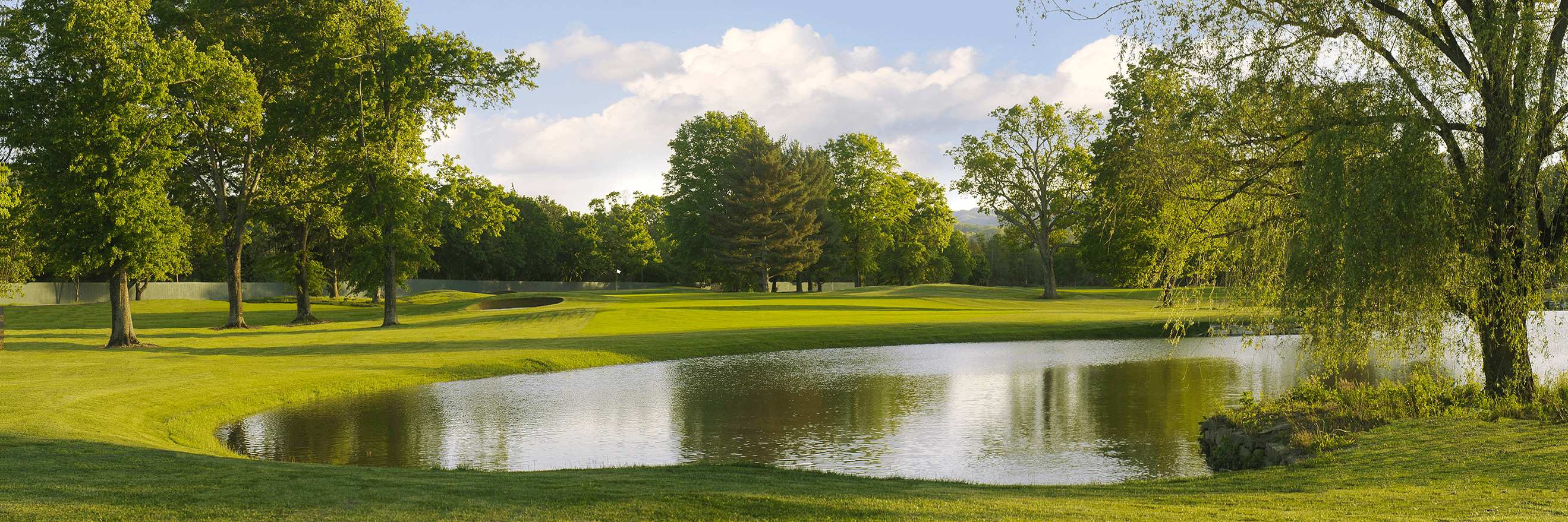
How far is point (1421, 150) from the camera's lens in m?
11.3

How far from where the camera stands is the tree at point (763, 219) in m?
61.2

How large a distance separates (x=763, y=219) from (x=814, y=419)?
4557cm

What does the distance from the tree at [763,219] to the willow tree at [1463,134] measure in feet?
161

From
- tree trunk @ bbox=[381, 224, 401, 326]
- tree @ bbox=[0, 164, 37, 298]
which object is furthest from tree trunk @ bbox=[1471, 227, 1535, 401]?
tree trunk @ bbox=[381, 224, 401, 326]

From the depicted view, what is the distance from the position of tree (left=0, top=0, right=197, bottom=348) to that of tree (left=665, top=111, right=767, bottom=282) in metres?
40.5

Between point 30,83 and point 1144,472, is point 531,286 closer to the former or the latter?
point 30,83

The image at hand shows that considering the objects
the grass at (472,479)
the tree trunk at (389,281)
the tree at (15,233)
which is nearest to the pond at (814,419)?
the grass at (472,479)

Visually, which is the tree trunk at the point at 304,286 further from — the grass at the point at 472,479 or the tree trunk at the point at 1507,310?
the tree trunk at the point at 1507,310

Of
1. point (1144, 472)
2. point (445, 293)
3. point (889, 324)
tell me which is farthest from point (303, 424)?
point (445, 293)

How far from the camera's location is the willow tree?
11188 millimetres

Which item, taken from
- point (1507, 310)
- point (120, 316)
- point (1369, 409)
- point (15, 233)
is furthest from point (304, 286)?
point (1507, 310)

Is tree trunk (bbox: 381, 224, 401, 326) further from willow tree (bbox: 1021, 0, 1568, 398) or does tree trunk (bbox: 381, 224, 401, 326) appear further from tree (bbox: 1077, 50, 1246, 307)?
willow tree (bbox: 1021, 0, 1568, 398)

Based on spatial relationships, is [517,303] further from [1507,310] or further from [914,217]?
[1507,310]

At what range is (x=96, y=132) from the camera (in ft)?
78.9
